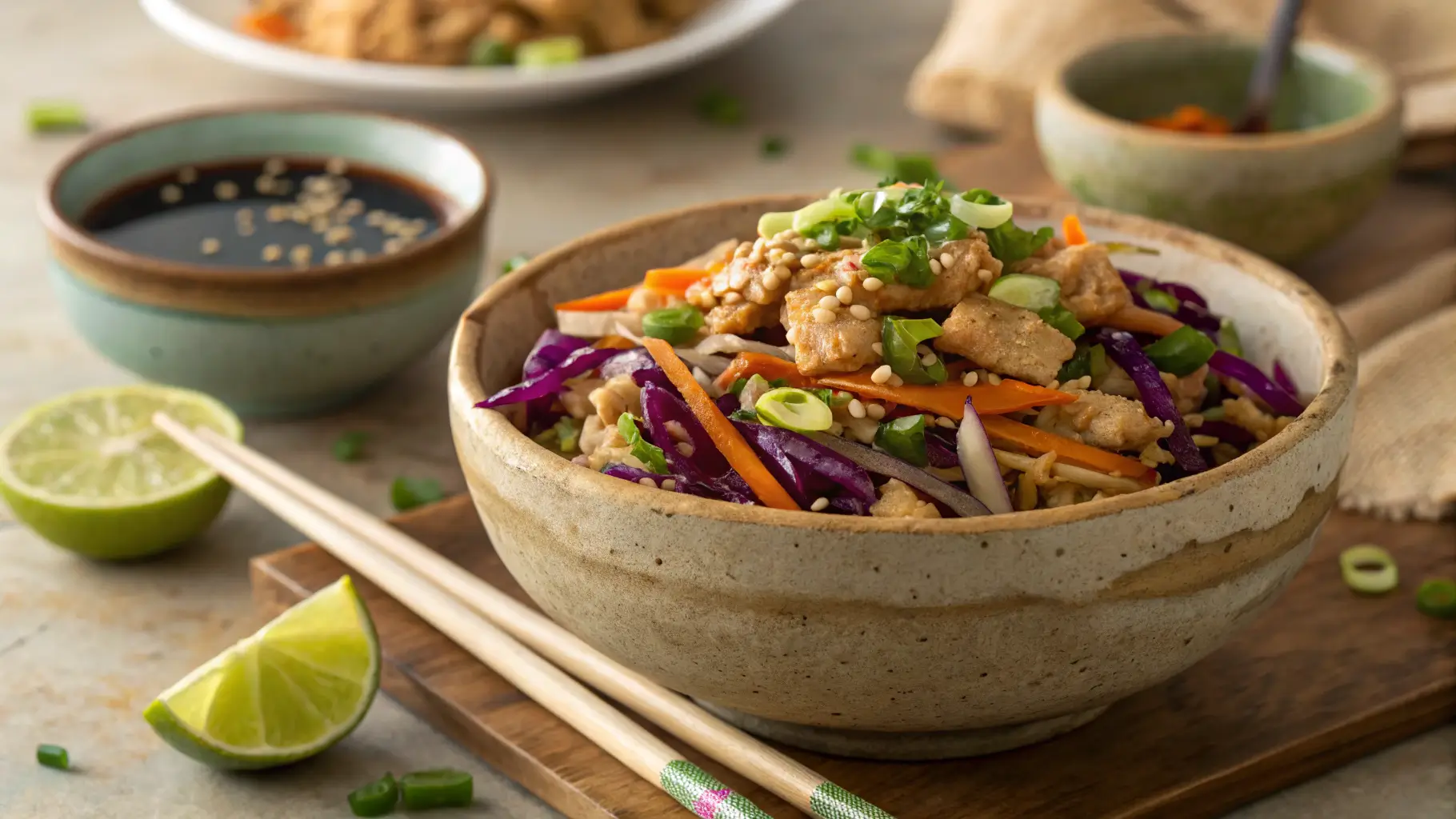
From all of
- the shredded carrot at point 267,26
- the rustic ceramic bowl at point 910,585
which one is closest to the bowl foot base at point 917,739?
the rustic ceramic bowl at point 910,585

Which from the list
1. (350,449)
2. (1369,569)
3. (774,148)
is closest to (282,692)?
(350,449)

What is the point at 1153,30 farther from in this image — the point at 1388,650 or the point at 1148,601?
the point at 1148,601

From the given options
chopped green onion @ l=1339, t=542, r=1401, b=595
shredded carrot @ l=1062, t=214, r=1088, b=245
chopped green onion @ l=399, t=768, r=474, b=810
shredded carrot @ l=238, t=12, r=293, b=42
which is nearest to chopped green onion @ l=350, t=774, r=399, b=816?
chopped green onion @ l=399, t=768, r=474, b=810

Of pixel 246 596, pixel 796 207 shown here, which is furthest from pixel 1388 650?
pixel 246 596

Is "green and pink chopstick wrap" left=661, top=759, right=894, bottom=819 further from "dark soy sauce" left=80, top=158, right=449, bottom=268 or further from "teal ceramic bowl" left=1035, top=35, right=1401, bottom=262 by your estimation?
"teal ceramic bowl" left=1035, top=35, right=1401, bottom=262

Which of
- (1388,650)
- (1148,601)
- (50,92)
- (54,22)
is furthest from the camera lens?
(54,22)

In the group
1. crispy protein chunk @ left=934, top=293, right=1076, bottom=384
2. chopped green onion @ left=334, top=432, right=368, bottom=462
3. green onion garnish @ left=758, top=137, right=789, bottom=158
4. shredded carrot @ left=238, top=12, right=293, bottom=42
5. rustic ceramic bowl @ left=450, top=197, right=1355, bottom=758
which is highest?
crispy protein chunk @ left=934, top=293, right=1076, bottom=384
